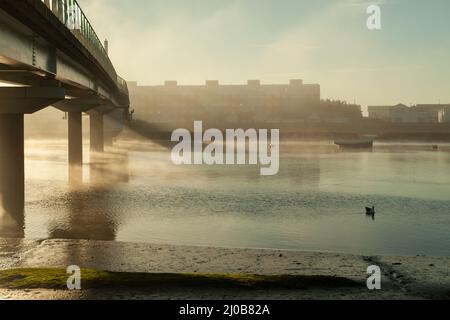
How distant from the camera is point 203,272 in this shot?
18969mm

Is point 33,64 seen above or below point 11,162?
above

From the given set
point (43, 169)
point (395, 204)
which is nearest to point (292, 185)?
point (395, 204)

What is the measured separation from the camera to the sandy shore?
15.6 metres

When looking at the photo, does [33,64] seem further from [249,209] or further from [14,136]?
[249,209]

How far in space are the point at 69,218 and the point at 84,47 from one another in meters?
9.94

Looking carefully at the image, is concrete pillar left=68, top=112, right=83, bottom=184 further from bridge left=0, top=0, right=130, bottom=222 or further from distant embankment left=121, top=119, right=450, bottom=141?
distant embankment left=121, top=119, right=450, bottom=141

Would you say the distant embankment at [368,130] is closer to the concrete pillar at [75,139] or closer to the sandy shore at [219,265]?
the concrete pillar at [75,139]

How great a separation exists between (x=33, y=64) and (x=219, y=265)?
1403cm

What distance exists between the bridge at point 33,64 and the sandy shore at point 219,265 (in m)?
7.92

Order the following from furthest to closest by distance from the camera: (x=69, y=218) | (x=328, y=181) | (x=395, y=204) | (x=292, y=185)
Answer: (x=328, y=181), (x=292, y=185), (x=395, y=204), (x=69, y=218)

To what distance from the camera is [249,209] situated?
3822cm

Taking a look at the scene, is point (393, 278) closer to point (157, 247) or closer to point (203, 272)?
point (203, 272)

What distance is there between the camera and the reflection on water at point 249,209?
2808 cm

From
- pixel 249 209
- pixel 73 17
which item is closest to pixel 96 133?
pixel 249 209
